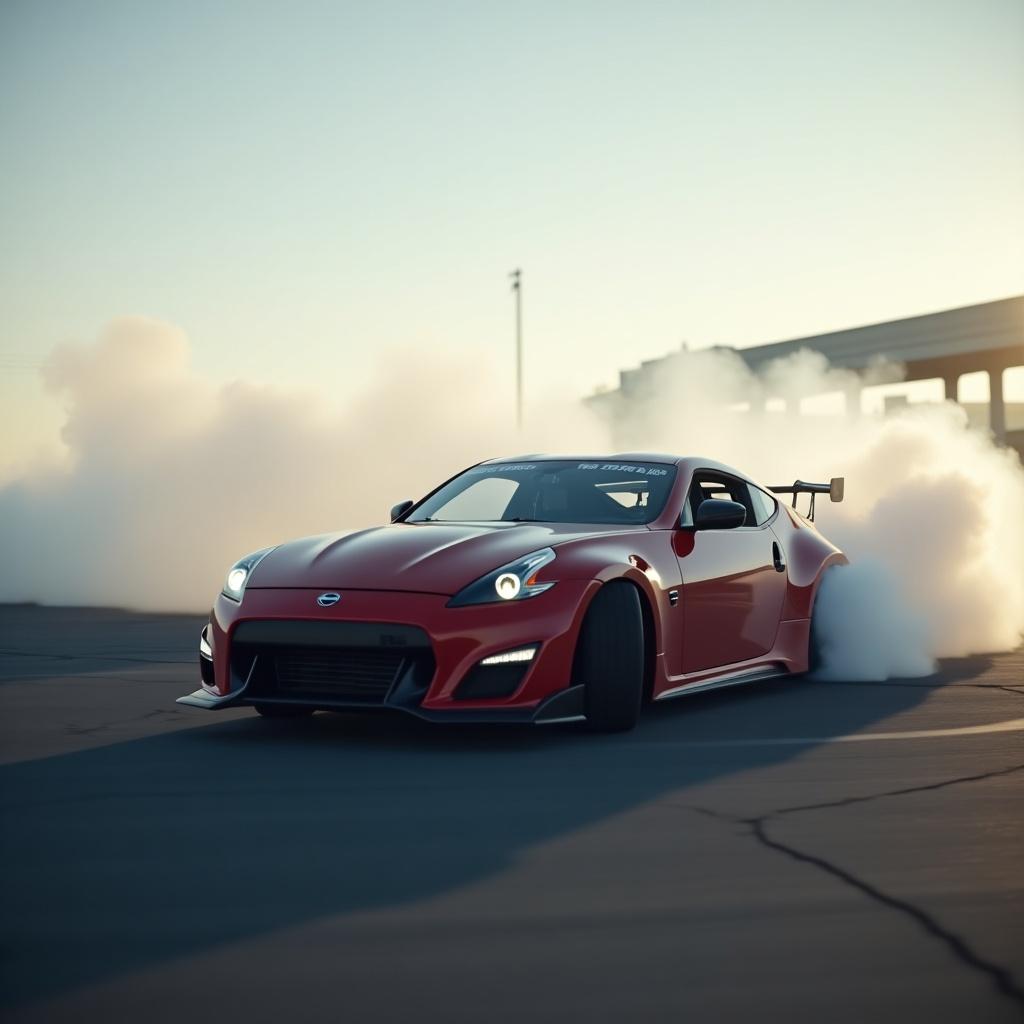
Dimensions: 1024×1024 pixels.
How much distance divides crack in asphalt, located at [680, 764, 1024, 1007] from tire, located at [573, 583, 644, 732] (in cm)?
154

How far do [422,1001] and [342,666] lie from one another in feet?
11.6

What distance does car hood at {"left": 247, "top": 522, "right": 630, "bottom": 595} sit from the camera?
23.1 ft

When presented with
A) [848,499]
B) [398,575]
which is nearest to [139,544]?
[848,499]

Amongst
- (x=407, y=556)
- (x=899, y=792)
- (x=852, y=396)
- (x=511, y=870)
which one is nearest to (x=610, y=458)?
(x=407, y=556)

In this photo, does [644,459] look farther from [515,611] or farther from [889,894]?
[889,894]

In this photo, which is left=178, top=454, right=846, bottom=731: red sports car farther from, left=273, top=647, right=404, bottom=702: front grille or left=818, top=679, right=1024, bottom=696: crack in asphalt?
left=818, top=679, right=1024, bottom=696: crack in asphalt

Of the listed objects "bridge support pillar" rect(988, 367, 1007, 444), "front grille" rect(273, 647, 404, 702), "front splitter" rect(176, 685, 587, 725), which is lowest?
"front splitter" rect(176, 685, 587, 725)

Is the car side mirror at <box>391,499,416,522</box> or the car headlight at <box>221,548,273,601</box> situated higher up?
the car side mirror at <box>391,499,416,522</box>

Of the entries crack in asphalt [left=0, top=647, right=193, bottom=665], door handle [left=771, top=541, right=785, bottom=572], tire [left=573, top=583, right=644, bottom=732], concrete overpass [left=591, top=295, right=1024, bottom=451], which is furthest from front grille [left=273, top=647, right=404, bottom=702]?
concrete overpass [left=591, top=295, right=1024, bottom=451]

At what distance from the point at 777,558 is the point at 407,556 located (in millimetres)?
2630

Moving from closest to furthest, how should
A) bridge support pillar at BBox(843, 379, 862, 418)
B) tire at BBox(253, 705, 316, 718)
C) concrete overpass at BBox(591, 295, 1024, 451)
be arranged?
tire at BBox(253, 705, 316, 718) < concrete overpass at BBox(591, 295, 1024, 451) < bridge support pillar at BBox(843, 379, 862, 418)

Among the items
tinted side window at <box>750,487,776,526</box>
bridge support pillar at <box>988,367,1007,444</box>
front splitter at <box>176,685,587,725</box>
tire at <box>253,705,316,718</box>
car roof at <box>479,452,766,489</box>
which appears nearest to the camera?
front splitter at <box>176,685,587,725</box>

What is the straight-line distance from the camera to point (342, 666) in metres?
6.91

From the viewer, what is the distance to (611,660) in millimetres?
7133
